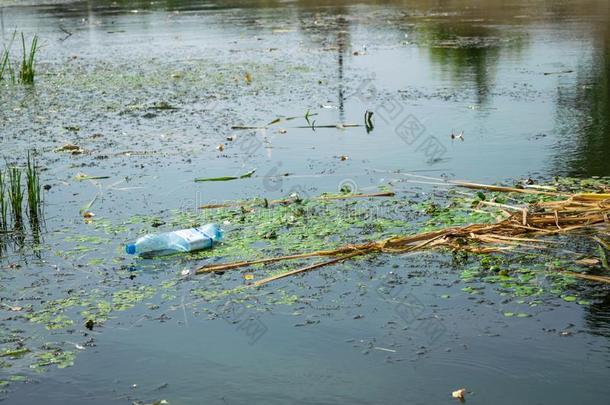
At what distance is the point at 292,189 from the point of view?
7.49 meters

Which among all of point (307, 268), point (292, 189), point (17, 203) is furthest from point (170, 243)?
point (292, 189)

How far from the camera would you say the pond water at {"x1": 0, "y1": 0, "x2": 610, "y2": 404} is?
14.4 ft

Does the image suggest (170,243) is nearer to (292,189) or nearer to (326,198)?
(326,198)

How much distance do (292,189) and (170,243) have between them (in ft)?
5.53

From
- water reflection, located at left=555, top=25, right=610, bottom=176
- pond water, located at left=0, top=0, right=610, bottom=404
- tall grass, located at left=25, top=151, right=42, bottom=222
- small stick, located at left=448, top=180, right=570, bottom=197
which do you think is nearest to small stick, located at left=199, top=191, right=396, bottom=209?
pond water, located at left=0, top=0, right=610, bottom=404

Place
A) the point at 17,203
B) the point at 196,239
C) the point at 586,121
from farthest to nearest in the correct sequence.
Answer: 1. the point at 586,121
2. the point at 17,203
3. the point at 196,239

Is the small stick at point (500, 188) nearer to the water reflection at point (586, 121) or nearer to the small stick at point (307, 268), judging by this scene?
the water reflection at point (586, 121)

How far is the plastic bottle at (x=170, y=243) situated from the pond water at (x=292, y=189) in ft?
0.47

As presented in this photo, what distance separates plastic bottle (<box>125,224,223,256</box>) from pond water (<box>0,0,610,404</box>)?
0.14 metres

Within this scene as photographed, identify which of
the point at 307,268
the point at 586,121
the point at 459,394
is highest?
the point at 586,121

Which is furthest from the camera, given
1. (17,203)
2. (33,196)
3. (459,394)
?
(33,196)

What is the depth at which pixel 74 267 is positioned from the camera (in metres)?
5.86

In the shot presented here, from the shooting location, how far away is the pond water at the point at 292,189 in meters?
4.40

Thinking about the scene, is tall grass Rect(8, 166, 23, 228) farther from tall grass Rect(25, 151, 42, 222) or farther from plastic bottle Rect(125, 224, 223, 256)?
plastic bottle Rect(125, 224, 223, 256)
